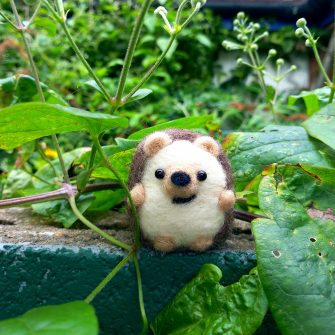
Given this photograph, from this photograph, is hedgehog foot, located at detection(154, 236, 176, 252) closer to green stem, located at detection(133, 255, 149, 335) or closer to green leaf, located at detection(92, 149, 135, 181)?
green stem, located at detection(133, 255, 149, 335)

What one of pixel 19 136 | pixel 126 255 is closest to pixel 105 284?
pixel 126 255

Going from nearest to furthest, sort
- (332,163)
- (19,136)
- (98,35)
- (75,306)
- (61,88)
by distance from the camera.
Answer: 1. (75,306)
2. (19,136)
3. (332,163)
4. (61,88)
5. (98,35)

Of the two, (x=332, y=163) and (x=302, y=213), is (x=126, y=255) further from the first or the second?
(x=332, y=163)

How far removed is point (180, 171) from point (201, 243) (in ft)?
0.41

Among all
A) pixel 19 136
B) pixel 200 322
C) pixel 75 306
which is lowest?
pixel 200 322

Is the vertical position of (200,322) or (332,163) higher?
(332,163)

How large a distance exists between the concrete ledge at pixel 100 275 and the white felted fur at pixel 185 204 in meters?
0.05

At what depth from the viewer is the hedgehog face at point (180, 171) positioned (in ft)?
2.37

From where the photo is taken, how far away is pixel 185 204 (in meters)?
0.73

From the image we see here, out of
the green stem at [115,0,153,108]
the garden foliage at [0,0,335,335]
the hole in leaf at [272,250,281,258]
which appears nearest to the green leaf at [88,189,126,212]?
the garden foliage at [0,0,335,335]

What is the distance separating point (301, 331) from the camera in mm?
630

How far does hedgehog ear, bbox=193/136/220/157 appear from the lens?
77 cm

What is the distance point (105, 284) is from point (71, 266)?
0.06 metres

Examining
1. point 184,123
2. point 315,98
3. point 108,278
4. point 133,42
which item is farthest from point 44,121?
point 315,98
